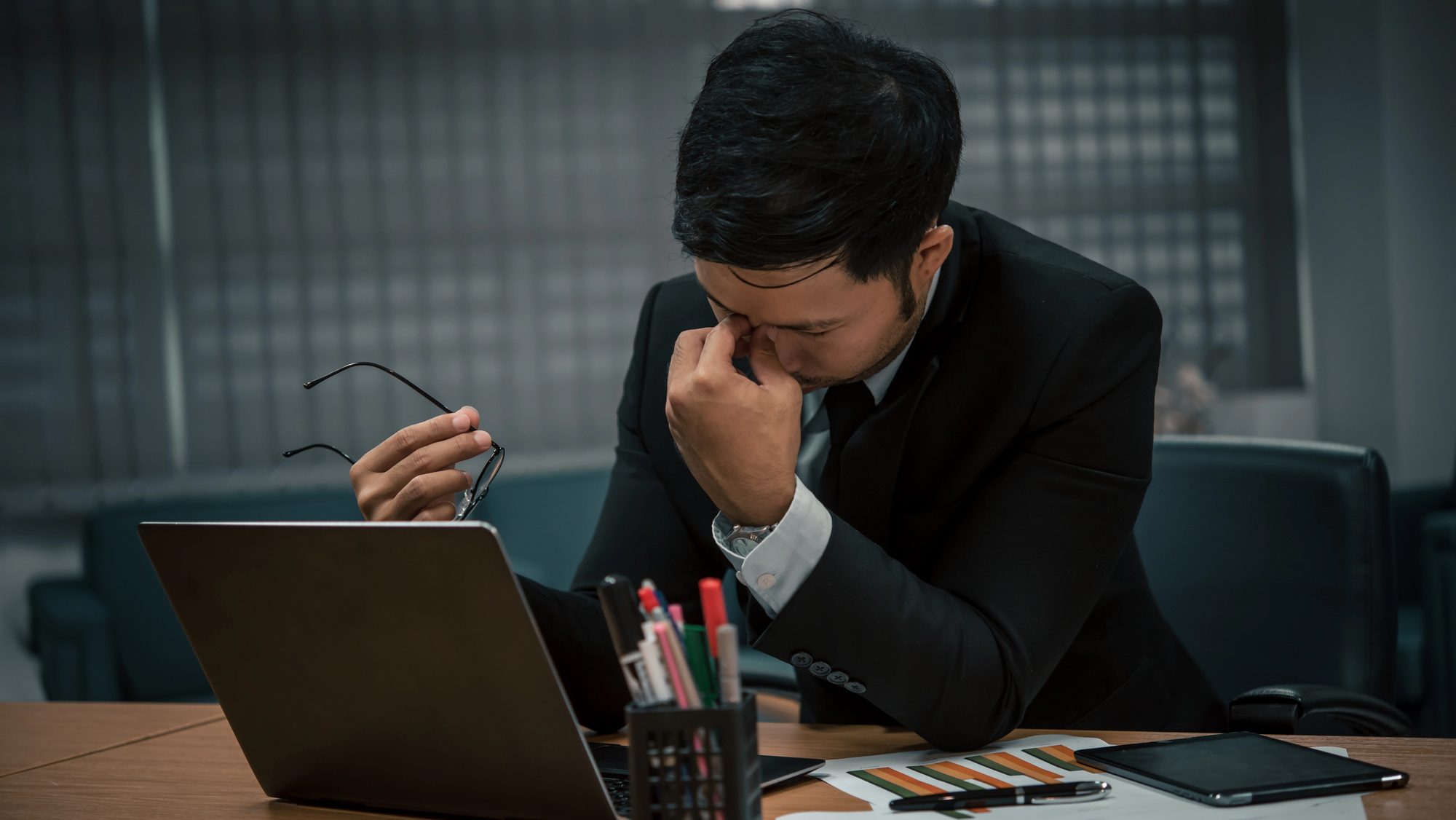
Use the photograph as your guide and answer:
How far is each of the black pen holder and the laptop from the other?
0.07 metres

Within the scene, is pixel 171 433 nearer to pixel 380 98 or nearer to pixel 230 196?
pixel 230 196

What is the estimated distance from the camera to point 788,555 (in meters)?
0.95

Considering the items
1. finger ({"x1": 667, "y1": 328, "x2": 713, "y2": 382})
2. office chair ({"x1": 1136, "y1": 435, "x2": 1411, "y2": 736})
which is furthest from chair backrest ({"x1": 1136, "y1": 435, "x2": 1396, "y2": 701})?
finger ({"x1": 667, "y1": 328, "x2": 713, "y2": 382})

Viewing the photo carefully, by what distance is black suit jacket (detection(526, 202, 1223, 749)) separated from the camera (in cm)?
98

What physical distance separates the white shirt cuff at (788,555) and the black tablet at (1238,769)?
0.26m

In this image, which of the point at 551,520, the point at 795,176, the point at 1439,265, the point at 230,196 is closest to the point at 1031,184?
the point at 1439,265

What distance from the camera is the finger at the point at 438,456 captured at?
1045 mm

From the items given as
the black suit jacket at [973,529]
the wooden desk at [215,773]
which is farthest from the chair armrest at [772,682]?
the wooden desk at [215,773]

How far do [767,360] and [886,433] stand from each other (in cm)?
23

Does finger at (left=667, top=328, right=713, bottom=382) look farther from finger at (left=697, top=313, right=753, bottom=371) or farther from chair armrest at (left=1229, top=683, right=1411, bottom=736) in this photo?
chair armrest at (left=1229, top=683, right=1411, bottom=736)

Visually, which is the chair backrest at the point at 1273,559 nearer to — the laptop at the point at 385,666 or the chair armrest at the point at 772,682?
the chair armrest at the point at 772,682

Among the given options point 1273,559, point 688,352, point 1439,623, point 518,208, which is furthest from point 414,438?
point 518,208

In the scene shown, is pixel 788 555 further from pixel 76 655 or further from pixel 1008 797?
pixel 76 655

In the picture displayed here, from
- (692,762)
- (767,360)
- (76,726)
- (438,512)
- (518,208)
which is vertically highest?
(518,208)
